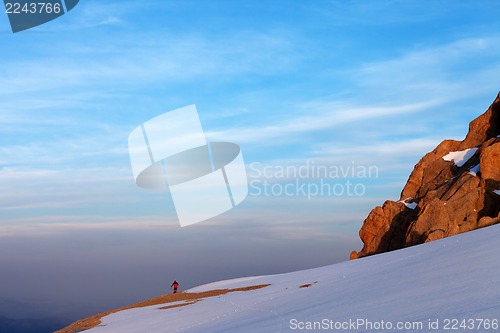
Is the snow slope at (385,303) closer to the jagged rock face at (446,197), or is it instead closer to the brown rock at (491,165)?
the jagged rock face at (446,197)

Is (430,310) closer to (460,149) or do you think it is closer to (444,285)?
(444,285)

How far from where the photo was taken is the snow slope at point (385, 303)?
476 inches

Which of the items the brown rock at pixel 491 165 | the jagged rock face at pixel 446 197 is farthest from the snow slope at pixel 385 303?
the brown rock at pixel 491 165

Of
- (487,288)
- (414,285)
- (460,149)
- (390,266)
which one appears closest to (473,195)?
(460,149)

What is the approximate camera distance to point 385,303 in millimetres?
15156

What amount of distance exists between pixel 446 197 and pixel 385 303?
36401 mm

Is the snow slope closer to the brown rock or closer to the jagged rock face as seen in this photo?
the jagged rock face

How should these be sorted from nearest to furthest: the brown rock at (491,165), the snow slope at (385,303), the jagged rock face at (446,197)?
the snow slope at (385,303)
the jagged rock face at (446,197)
the brown rock at (491,165)

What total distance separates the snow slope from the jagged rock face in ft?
62.1

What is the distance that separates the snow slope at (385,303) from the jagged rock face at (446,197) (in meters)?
18.9

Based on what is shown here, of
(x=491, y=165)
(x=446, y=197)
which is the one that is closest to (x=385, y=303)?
(x=446, y=197)

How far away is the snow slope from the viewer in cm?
1209

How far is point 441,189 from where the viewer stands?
52.9 meters

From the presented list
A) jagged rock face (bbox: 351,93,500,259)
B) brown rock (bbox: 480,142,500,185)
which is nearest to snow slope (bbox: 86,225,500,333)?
jagged rock face (bbox: 351,93,500,259)
